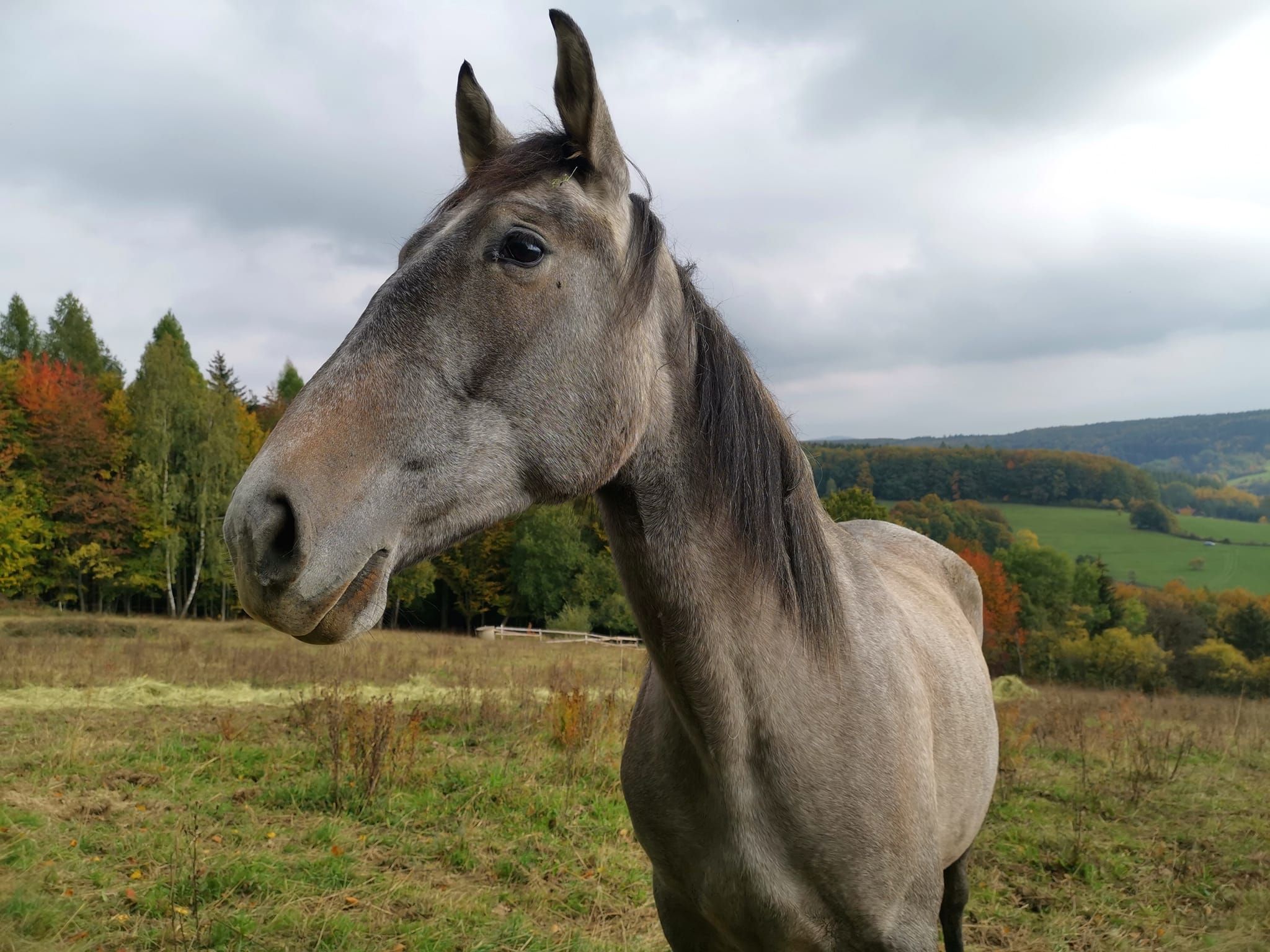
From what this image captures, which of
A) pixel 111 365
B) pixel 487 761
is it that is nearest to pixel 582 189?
pixel 487 761

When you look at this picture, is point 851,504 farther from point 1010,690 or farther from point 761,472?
point 761,472

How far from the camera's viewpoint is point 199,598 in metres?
33.2

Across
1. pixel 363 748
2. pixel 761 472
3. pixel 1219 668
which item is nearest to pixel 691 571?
pixel 761 472

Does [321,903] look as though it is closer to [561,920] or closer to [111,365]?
[561,920]

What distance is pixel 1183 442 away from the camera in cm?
11019

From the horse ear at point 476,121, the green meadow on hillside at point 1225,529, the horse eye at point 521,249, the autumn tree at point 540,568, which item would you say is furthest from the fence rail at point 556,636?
the green meadow on hillside at point 1225,529

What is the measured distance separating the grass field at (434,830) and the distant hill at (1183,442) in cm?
9408

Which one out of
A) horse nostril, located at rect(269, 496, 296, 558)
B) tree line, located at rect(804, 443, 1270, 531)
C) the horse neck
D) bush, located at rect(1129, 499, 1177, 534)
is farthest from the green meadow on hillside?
horse nostril, located at rect(269, 496, 296, 558)

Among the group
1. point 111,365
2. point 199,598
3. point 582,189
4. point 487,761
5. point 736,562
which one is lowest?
point 199,598

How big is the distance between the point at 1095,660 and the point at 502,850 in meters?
33.2

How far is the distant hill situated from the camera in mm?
98938

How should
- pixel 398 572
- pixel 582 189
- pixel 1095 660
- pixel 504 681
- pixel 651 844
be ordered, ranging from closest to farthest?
pixel 398 572 < pixel 582 189 < pixel 651 844 < pixel 504 681 < pixel 1095 660

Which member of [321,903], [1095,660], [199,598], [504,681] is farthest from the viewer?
[199,598]

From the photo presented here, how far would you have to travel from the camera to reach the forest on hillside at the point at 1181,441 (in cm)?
9994
